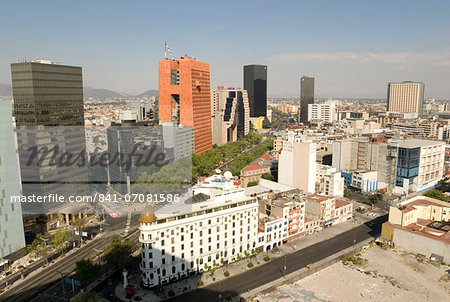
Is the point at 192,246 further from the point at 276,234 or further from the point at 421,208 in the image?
the point at 421,208

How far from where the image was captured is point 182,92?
11444 cm

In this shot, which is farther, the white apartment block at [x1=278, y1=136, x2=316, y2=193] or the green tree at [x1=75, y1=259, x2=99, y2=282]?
the white apartment block at [x1=278, y1=136, x2=316, y2=193]

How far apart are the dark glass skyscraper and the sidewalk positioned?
29861mm

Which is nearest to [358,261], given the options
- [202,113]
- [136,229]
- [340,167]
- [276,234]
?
[276,234]

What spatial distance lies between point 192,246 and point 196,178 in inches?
2047

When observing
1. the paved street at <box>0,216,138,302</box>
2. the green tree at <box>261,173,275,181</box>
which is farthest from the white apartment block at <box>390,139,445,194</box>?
the paved street at <box>0,216,138,302</box>

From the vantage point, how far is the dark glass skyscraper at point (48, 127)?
211 feet

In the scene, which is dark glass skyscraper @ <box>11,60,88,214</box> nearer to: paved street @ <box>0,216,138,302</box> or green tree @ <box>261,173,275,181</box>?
paved street @ <box>0,216,138,302</box>

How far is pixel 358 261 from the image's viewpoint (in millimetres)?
56438

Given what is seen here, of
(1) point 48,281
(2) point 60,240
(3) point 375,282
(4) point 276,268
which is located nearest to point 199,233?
(4) point 276,268

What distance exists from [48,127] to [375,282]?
66108mm

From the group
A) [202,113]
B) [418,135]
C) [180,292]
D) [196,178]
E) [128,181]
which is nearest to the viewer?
[180,292]

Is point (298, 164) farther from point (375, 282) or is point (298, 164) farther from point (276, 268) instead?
point (375, 282)

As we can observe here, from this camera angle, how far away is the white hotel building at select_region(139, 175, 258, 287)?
47.0 m
